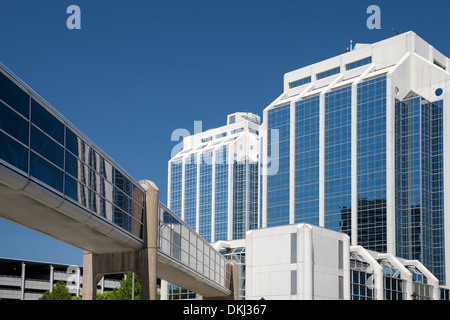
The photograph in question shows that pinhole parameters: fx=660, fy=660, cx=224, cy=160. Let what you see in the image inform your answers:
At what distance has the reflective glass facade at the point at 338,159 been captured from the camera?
121m

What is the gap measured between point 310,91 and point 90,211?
112 m

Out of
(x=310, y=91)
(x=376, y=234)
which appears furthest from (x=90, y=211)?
(x=310, y=91)

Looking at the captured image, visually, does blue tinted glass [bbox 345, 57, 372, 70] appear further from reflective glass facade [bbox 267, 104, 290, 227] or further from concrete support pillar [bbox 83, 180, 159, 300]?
concrete support pillar [bbox 83, 180, 159, 300]

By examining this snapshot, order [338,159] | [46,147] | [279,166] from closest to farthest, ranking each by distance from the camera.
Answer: [46,147] < [338,159] < [279,166]

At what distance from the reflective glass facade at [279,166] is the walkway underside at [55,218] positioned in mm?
98465

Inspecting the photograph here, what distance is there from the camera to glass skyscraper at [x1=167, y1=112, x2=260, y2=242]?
172500 mm

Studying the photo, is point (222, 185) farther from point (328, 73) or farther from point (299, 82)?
point (328, 73)

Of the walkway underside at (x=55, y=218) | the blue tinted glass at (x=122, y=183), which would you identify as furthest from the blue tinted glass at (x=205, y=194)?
the blue tinted glass at (x=122, y=183)

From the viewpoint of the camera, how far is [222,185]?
17512 cm

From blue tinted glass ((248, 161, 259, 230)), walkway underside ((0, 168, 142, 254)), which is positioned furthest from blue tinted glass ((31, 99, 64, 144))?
blue tinted glass ((248, 161, 259, 230))

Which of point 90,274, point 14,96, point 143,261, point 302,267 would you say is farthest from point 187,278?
point 14,96

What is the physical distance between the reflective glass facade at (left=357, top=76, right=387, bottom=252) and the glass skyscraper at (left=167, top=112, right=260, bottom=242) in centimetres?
5586

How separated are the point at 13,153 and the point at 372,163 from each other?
10438 cm

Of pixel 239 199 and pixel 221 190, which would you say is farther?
pixel 221 190
